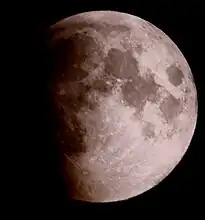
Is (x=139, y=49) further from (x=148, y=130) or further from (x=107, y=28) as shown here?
(x=148, y=130)

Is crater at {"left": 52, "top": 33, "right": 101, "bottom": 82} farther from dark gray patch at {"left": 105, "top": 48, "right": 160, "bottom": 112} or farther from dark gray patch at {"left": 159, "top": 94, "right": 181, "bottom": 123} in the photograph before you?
→ dark gray patch at {"left": 159, "top": 94, "right": 181, "bottom": 123}

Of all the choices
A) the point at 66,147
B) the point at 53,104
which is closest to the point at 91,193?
the point at 66,147

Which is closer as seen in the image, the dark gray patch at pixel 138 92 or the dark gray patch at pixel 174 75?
the dark gray patch at pixel 138 92

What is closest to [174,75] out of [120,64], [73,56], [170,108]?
[170,108]

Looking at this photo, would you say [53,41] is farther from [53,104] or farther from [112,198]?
[112,198]

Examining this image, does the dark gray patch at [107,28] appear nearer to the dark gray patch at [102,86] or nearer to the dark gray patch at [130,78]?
the dark gray patch at [130,78]

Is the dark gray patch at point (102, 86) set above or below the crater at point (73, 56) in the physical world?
below

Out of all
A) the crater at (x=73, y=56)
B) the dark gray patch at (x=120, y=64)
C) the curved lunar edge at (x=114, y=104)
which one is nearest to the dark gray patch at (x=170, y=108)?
the curved lunar edge at (x=114, y=104)
